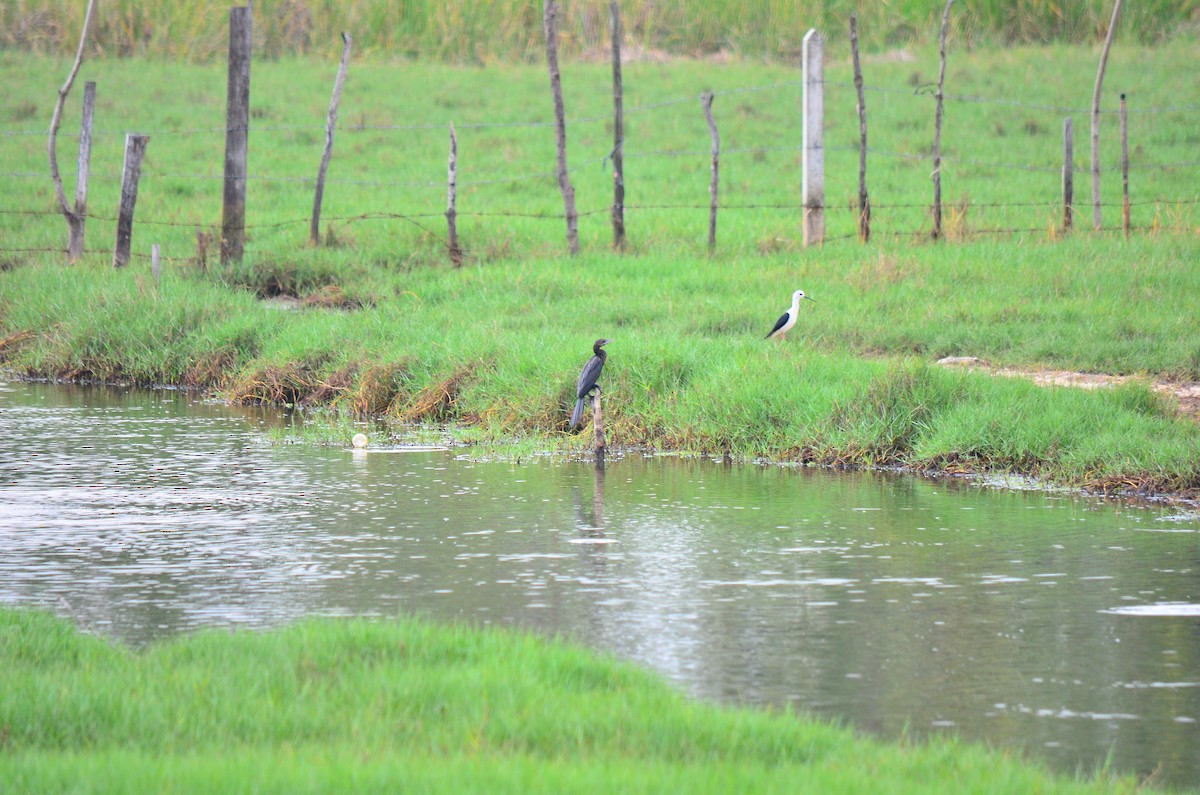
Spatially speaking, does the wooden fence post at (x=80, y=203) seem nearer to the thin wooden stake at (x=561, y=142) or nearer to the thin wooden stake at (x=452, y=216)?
the thin wooden stake at (x=452, y=216)

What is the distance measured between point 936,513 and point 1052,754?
4.29 metres

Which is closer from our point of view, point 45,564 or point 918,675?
point 918,675

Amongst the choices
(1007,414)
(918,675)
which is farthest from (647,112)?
(918,675)

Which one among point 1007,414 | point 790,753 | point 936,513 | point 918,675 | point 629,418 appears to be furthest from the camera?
point 629,418

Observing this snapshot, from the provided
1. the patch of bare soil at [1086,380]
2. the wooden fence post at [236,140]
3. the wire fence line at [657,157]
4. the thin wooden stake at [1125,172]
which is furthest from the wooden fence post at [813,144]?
the wooden fence post at [236,140]

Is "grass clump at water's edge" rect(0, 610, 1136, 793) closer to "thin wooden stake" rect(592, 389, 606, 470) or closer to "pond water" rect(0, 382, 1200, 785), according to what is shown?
"pond water" rect(0, 382, 1200, 785)

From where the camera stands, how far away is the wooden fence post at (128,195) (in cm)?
1816

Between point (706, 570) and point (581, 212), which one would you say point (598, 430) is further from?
point (581, 212)

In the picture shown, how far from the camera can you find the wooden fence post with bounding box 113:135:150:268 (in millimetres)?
18156

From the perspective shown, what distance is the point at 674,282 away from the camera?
1630 centimetres

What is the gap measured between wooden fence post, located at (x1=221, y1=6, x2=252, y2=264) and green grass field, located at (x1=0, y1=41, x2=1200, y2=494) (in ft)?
1.14

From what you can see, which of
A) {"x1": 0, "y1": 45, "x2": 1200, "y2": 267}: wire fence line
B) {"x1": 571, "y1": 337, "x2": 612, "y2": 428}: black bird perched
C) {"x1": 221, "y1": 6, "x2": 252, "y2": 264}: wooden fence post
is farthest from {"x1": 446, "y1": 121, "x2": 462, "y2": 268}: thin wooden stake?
{"x1": 571, "y1": 337, "x2": 612, "y2": 428}: black bird perched

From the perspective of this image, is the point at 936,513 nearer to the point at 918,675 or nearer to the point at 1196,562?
the point at 1196,562

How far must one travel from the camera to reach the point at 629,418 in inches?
484
